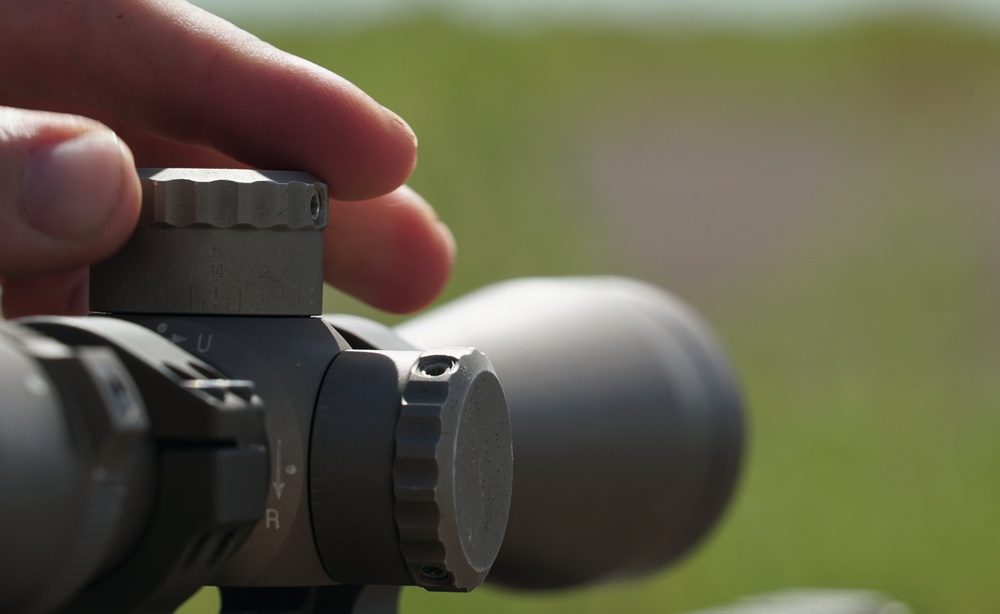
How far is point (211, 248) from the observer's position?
48 centimetres

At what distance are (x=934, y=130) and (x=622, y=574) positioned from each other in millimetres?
3140

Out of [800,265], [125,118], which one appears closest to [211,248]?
[125,118]

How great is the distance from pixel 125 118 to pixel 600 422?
259 millimetres

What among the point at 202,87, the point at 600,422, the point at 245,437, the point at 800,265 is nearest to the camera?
the point at 245,437

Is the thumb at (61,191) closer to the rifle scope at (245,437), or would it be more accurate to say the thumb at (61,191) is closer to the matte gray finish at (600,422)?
the rifle scope at (245,437)

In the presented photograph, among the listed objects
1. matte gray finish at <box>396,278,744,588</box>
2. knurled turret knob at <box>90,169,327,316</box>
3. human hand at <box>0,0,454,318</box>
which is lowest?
matte gray finish at <box>396,278,744,588</box>

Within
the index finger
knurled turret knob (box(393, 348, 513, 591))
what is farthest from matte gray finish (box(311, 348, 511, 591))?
the index finger

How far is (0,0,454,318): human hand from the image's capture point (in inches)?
18.9

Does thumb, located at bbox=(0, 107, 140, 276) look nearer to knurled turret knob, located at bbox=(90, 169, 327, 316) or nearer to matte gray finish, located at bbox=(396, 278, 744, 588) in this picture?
knurled turret knob, located at bbox=(90, 169, 327, 316)

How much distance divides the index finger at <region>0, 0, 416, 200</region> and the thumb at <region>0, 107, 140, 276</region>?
82mm

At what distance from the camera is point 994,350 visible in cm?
286

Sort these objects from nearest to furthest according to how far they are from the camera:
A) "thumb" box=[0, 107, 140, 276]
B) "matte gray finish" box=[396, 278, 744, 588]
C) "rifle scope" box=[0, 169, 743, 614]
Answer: "rifle scope" box=[0, 169, 743, 614] < "thumb" box=[0, 107, 140, 276] < "matte gray finish" box=[396, 278, 744, 588]

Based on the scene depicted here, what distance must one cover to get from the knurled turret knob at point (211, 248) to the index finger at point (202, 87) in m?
0.06

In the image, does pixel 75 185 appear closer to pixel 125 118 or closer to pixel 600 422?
pixel 125 118
